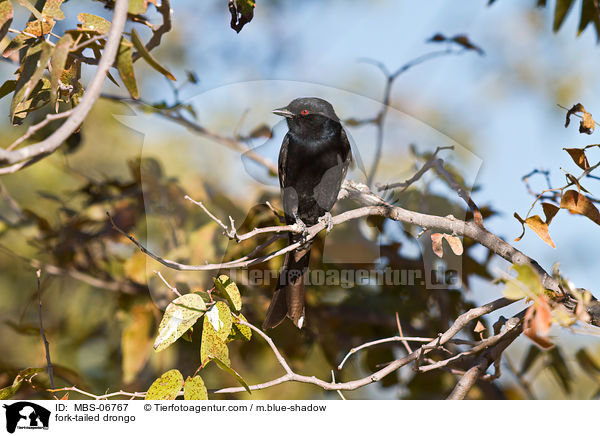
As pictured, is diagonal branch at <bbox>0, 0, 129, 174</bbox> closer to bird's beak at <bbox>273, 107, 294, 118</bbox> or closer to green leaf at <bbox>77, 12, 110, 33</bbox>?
green leaf at <bbox>77, 12, 110, 33</bbox>

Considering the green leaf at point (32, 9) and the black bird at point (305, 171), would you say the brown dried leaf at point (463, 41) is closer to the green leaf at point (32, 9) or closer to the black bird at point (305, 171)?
the black bird at point (305, 171)

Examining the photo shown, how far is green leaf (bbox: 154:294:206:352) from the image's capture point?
90 cm

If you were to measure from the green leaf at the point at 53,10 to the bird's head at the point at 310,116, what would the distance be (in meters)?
0.67

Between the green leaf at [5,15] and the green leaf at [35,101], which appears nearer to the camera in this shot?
the green leaf at [5,15]

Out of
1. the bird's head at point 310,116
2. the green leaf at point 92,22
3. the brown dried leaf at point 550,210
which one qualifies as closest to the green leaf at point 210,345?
the green leaf at point 92,22

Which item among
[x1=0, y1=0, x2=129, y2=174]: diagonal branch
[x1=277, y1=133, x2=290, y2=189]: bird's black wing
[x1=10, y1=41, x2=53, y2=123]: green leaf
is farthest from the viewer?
[x1=277, y1=133, x2=290, y2=189]: bird's black wing

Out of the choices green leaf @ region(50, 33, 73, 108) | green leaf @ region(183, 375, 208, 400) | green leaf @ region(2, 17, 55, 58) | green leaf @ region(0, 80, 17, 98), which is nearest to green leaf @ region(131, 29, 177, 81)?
green leaf @ region(50, 33, 73, 108)

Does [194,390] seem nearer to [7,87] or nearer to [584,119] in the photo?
[7,87]

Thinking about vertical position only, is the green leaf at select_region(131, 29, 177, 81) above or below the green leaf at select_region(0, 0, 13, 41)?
below

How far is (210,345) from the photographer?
92cm

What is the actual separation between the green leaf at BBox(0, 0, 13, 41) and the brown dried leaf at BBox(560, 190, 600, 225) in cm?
105

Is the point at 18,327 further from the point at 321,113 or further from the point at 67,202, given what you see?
the point at 321,113
